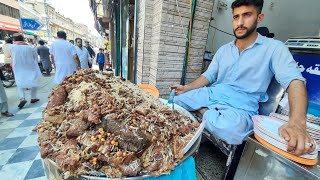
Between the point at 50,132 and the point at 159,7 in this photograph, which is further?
the point at 159,7

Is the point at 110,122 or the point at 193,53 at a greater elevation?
the point at 193,53

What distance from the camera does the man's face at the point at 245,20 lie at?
6.09ft

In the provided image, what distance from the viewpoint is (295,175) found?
1184 mm

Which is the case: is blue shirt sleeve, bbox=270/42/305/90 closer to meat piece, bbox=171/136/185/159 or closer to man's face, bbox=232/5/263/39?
man's face, bbox=232/5/263/39

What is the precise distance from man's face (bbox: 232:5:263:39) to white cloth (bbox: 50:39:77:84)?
4.46 metres

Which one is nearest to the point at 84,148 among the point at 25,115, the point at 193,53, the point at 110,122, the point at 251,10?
the point at 110,122

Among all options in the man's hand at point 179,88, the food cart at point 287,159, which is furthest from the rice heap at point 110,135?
the man's hand at point 179,88

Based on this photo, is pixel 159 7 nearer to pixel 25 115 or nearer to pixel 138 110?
pixel 138 110

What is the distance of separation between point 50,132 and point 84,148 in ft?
1.15

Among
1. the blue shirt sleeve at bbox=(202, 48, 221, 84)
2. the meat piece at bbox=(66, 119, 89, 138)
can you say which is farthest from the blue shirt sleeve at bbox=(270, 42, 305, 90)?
the meat piece at bbox=(66, 119, 89, 138)

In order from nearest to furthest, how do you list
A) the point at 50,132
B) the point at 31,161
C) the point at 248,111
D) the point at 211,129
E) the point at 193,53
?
the point at 50,132
the point at 211,129
the point at 248,111
the point at 31,161
the point at 193,53

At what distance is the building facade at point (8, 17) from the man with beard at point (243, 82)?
1356 inches

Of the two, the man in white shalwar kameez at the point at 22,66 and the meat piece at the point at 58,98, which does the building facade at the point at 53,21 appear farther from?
the meat piece at the point at 58,98

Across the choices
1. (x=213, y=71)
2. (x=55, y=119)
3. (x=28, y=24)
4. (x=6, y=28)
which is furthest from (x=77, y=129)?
(x=6, y=28)
